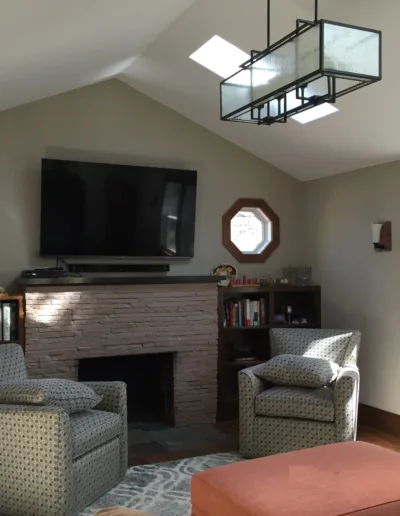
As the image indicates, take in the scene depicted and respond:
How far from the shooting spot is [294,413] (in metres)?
4.08

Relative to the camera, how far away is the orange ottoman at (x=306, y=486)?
7.61 ft

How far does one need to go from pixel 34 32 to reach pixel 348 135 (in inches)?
103

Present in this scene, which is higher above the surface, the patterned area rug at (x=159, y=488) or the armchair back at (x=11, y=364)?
the armchair back at (x=11, y=364)

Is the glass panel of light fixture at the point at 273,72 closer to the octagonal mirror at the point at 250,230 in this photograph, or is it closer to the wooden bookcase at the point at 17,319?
the wooden bookcase at the point at 17,319

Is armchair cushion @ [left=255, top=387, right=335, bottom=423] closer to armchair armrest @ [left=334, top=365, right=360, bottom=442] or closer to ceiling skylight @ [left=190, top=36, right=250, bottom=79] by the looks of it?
armchair armrest @ [left=334, top=365, right=360, bottom=442]

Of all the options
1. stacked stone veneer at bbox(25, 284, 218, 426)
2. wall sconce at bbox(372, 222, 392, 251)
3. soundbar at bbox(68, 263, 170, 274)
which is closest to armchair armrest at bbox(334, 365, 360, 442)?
wall sconce at bbox(372, 222, 392, 251)

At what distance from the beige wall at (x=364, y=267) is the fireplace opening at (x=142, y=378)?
1631mm

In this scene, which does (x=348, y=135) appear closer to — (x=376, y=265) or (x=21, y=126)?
(x=376, y=265)

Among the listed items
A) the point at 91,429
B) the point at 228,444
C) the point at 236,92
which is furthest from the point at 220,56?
the point at 228,444

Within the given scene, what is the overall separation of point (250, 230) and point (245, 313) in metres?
0.87

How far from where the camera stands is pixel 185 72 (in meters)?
4.70

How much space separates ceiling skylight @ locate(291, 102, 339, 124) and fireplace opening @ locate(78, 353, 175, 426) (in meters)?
2.24

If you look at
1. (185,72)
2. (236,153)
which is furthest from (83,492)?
(236,153)

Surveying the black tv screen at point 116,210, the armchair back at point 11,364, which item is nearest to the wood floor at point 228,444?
the armchair back at point 11,364
